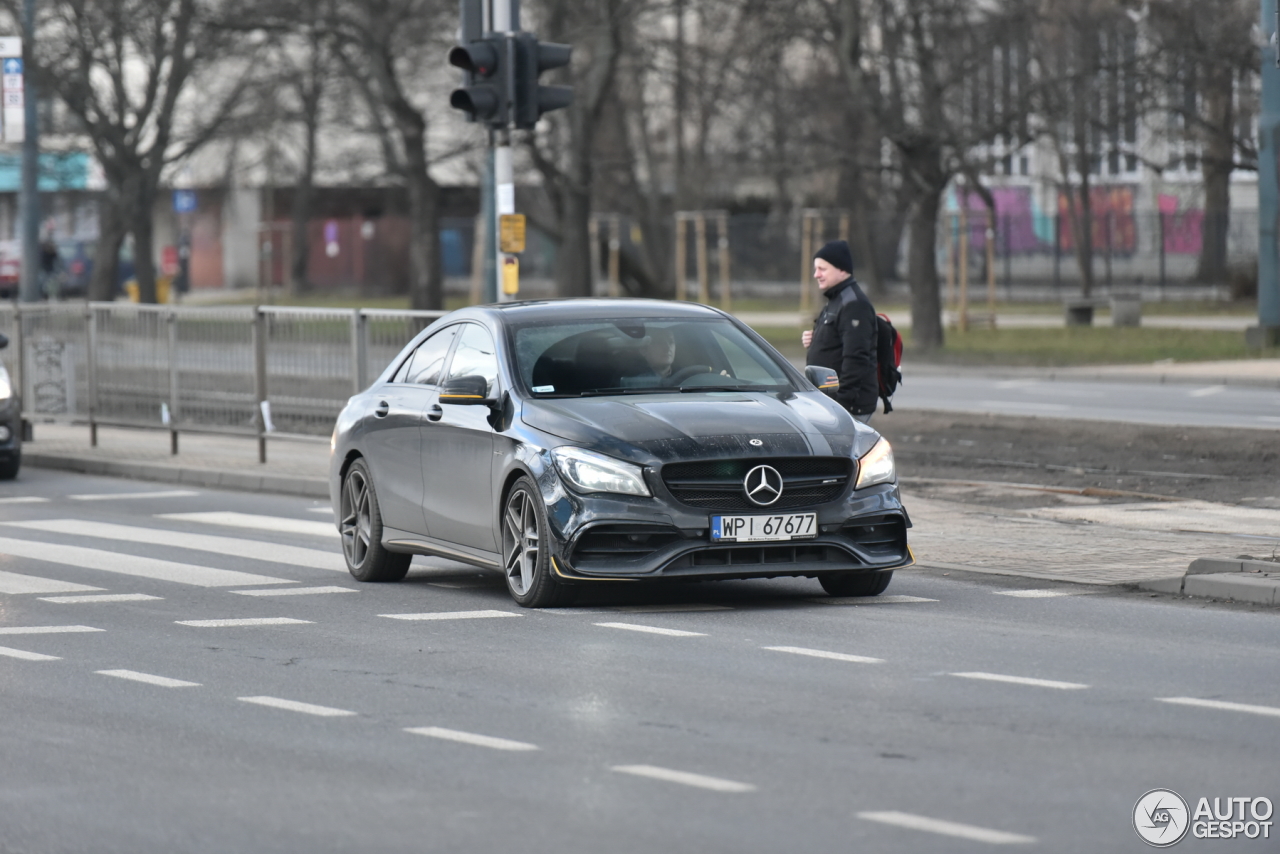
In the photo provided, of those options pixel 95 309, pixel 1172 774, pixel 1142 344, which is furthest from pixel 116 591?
pixel 1142 344

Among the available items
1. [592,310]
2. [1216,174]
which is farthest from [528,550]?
[1216,174]

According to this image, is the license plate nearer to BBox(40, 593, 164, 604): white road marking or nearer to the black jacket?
the black jacket

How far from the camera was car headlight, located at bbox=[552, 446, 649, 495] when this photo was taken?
10.1 meters

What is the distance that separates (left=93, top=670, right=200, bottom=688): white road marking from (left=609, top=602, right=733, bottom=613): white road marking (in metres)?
2.44

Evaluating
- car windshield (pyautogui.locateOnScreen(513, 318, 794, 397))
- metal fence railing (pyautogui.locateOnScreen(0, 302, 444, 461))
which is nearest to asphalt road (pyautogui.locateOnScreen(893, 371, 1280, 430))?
metal fence railing (pyautogui.locateOnScreen(0, 302, 444, 461))

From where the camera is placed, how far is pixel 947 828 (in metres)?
5.94

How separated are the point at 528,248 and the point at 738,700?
203 ft

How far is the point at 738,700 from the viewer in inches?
316

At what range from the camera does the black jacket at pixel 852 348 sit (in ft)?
42.4

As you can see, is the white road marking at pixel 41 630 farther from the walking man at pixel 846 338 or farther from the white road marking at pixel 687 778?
the walking man at pixel 846 338

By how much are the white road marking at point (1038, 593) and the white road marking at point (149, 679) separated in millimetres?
4251

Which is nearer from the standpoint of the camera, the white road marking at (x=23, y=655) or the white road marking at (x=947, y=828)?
the white road marking at (x=947, y=828)

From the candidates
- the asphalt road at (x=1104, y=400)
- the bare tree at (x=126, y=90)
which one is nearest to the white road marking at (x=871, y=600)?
the asphalt road at (x=1104, y=400)

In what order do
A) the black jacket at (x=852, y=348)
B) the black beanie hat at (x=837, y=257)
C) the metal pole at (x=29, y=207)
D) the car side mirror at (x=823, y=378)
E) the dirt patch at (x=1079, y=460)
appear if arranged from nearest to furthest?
the car side mirror at (x=823, y=378)
the black jacket at (x=852, y=348)
the black beanie hat at (x=837, y=257)
the dirt patch at (x=1079, y=460)
the metal pole at (x=29, y=207)
